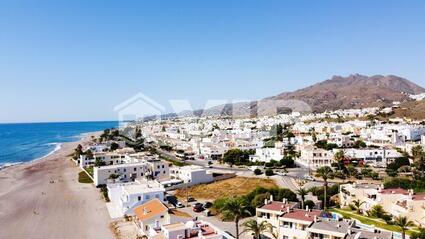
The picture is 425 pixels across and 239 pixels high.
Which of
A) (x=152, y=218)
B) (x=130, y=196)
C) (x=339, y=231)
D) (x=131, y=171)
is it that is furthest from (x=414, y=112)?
(x=152, y=218)

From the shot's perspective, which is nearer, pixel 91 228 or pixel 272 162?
pixel 91 228

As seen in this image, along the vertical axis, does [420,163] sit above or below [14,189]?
above

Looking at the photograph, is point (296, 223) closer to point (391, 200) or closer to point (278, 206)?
point (278, 206)

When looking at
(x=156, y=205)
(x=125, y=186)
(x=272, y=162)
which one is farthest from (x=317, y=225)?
(x=272, y=162)

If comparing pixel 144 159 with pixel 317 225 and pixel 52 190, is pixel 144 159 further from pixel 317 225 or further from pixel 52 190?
pixel 317 225

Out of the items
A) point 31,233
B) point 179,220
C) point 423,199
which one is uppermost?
point 423,199

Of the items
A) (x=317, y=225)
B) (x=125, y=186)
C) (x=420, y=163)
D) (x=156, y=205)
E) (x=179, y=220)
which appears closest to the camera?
(x=317, y=225)

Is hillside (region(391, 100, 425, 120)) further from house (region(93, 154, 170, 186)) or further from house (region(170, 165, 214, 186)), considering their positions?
house (region(93, 154, 170, 186))
